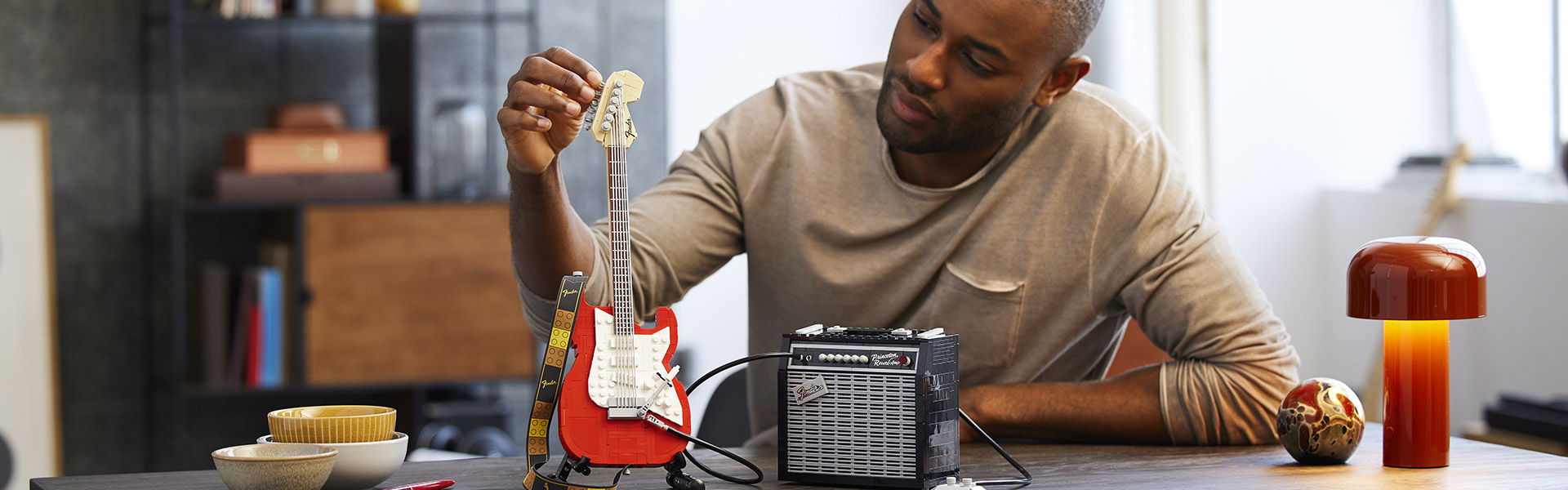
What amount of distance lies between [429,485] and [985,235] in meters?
0.72

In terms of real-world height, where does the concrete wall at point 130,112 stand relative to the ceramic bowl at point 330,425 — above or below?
above

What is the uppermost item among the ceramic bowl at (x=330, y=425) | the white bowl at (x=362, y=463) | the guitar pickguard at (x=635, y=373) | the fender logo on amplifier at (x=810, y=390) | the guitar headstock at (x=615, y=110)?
the guitar headstock at (x=615, y=110)

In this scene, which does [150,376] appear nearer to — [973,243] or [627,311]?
[973,243]

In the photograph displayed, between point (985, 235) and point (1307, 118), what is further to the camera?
point (1307, 118)

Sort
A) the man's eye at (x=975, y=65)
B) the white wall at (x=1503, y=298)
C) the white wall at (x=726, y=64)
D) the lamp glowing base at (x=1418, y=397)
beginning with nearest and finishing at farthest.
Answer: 1. the lamp glowing base at (x=1418, y=397)
2. the man's eye at (x=975, y=65)
3. the white wall at (x=1503, y=298)
4. the white wall at (x=726, y=64)

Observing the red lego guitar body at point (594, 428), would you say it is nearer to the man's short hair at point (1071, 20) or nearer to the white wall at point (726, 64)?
the man's short hair at point (1071, 20)

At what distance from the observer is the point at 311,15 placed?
2.90 meters

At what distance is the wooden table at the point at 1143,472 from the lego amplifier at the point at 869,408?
0.04 m

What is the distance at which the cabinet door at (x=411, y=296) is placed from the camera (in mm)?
2873

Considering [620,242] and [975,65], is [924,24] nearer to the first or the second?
[975,65]

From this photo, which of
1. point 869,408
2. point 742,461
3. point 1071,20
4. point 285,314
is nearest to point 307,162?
point 285,314

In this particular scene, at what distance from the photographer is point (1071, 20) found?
1.42 metres

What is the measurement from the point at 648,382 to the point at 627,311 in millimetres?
52

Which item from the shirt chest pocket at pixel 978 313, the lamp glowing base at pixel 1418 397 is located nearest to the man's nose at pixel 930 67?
the shirt chest pocket at pixel 978 313
